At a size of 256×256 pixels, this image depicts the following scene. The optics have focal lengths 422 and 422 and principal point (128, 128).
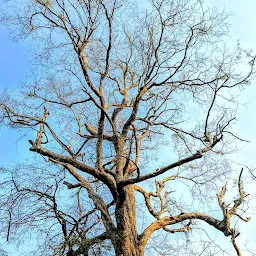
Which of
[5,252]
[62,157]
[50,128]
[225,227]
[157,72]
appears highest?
[157,72]

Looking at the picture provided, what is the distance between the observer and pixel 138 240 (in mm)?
6977

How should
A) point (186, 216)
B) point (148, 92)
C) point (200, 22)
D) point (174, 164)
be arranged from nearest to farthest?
point (174, 164), point (186, 216), point (200, 22), point (148, 92)

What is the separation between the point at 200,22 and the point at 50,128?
11.2 feet

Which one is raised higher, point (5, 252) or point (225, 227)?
point (5, 252)

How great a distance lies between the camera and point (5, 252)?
689 cm

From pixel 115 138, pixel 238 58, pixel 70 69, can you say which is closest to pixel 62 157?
pixel 115 138

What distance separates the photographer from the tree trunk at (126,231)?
21.9ft

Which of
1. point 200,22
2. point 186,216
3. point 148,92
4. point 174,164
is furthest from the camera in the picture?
point 148,92

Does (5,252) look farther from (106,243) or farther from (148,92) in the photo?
(148,92)

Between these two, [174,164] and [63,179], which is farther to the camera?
[63,179]

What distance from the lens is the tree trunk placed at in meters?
6.68

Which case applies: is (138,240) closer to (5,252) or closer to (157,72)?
(5,252)

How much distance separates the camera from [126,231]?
6.86 meters

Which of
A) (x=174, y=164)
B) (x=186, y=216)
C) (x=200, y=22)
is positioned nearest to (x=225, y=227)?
(x=186, y=216)
